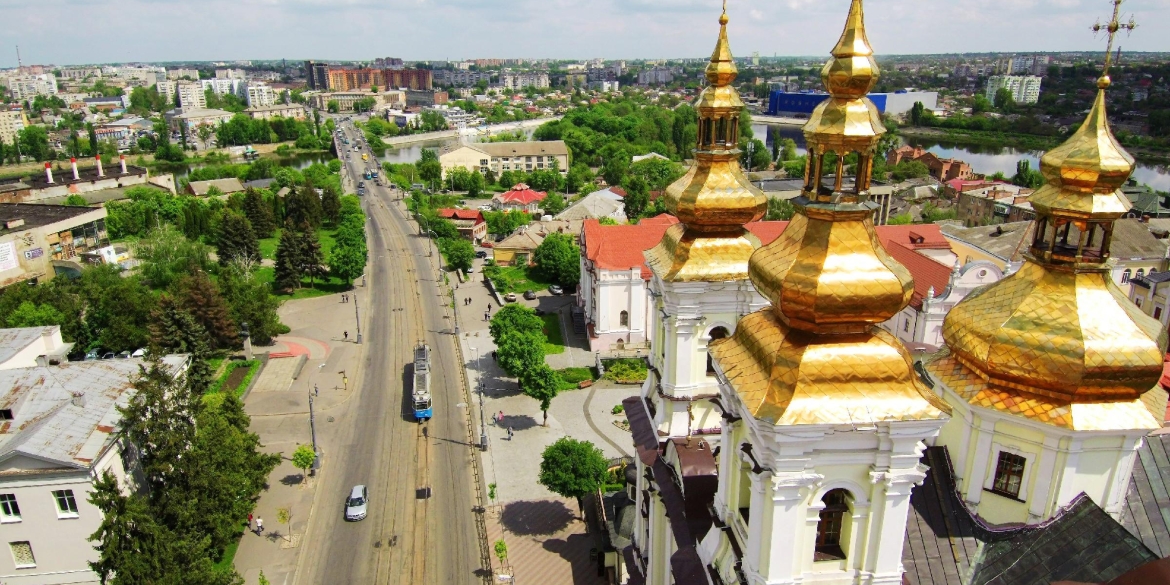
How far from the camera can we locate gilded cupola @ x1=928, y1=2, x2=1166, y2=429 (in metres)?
8.34

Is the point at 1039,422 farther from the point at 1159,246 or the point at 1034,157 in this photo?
the point at 1034,157

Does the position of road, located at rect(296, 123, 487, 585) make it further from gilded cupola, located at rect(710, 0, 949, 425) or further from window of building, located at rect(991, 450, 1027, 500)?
gilded cupola, located at rect(710, 0, 949, 425)

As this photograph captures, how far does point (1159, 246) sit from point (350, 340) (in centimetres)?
3678

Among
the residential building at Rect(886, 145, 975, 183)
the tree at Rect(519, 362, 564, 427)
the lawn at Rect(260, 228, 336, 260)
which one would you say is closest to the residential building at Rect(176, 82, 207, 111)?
the lawn at Rect(260, 228, 336, 260)

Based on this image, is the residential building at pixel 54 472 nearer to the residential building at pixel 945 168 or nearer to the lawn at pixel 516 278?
the lawn at pixel 516 278

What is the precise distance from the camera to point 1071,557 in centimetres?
866

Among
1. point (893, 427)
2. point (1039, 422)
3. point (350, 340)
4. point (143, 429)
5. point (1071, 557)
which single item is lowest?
point (350, 340)

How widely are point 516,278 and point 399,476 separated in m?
21.6

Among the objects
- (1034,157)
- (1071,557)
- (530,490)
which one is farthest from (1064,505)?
(1034,157)

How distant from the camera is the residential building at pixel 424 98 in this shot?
175m

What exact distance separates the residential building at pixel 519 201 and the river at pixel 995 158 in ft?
90.5

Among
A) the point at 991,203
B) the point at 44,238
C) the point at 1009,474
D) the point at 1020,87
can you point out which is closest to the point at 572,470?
the point at 1009,474

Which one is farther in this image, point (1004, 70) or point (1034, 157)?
point (1004, 70)

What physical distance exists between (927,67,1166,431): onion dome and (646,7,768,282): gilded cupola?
382 cm
